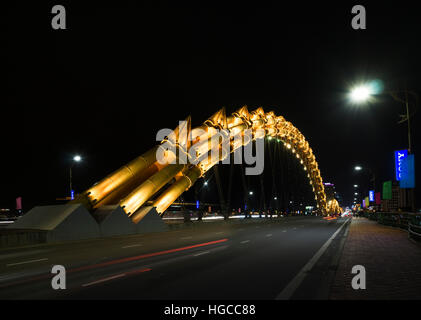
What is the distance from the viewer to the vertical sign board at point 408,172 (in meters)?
15.9

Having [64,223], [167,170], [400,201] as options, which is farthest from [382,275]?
[400,201]

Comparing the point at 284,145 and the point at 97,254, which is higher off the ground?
the point at 284,145

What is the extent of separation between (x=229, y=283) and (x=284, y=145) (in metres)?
65.7

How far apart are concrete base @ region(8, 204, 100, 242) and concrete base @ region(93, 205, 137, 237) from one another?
78 cm

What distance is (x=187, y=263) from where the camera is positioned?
12.4 metres

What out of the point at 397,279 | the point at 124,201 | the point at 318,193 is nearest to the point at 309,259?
the point at 397,279

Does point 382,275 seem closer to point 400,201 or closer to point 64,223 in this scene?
point 64,223

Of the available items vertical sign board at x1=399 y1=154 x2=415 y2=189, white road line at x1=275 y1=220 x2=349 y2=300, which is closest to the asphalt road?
white road line at x1=275 y1=220 x2=349 y2=300

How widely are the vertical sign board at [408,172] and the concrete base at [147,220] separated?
17.0 metres

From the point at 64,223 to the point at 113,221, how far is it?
379 centimetres

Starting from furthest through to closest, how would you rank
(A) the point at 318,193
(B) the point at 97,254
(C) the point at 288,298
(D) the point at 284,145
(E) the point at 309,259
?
(A) the point at 318,193
(D) the point at 284,145
(B) the point at 97,254
(E) the point at 309,259
(C) the point at 288,298

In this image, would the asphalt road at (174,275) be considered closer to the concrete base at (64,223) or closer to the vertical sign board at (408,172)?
the vertical sign board at (408,172)

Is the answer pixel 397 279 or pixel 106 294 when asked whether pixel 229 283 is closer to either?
pixel 106 294
